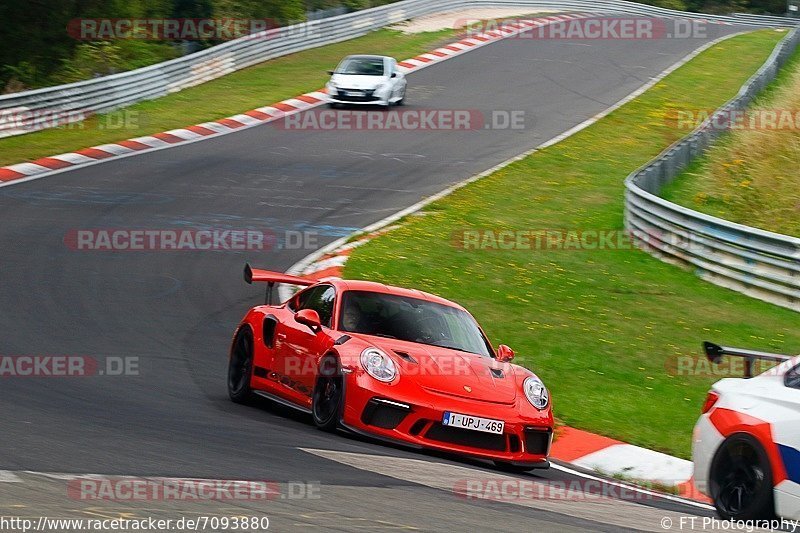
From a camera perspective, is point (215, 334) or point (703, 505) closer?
point (703, 505)

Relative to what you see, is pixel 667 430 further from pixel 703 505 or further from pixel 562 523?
pixel 562 523

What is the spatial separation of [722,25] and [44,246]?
3985 centimetres

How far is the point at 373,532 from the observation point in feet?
18.5

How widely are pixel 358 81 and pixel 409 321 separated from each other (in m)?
20.7

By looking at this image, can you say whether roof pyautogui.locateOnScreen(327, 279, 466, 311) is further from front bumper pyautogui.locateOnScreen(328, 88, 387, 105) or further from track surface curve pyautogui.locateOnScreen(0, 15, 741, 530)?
front bumper pyautogui.locateOnScreen(328, 88, 387, 105)

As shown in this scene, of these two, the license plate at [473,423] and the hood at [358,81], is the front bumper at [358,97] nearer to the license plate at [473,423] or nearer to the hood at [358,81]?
the hood at [358,81]

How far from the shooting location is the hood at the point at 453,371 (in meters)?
8.91

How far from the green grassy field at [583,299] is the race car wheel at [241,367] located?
2.75 meters

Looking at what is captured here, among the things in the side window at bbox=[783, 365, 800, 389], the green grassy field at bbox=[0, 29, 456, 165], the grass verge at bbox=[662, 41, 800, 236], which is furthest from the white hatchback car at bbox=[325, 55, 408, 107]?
the side window at bbox=[783, 365, 800, 389]

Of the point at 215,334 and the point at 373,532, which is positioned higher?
the point at 373,532

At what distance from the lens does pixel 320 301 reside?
33.6 ft

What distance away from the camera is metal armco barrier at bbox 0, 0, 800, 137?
26297mm

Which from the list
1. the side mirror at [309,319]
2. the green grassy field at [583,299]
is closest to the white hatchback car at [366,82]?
the green grassy field at [583,299]

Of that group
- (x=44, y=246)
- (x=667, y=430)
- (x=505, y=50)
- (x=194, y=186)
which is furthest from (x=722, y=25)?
(x=667, y=430)
